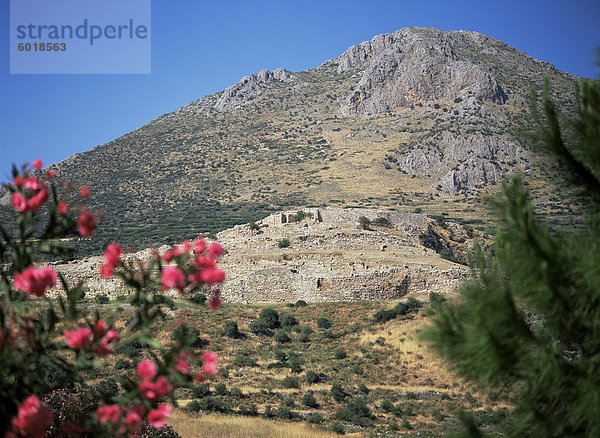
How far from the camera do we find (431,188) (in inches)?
2776

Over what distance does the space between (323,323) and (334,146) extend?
65349mm

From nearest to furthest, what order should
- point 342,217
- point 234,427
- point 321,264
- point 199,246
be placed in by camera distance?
point 199,246
point 234,427
point 321,264
point 342,217

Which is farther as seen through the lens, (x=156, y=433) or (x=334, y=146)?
(x=334, y=146)

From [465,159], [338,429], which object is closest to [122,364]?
[338,429]

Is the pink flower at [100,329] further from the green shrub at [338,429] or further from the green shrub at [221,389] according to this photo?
the green shrub at [221,389]

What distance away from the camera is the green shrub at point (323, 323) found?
73.1 feet

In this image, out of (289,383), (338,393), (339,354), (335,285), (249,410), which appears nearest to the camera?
(249,410)

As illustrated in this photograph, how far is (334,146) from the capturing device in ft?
280

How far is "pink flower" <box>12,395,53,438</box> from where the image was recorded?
2326 millimetres

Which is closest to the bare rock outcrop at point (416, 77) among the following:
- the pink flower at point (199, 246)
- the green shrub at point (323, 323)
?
the green shrub at point (323, 323)

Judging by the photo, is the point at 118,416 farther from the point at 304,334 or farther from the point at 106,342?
the point at 304,334

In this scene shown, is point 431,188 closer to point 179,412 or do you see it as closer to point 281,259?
point 281,259

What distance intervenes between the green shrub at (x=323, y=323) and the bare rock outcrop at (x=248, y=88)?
84.7 meters

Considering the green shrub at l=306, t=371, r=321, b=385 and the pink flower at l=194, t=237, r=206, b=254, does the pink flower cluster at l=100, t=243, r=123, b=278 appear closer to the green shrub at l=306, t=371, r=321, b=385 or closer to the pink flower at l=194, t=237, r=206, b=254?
the pink flower at l=194, t=237, r=206, b=254
